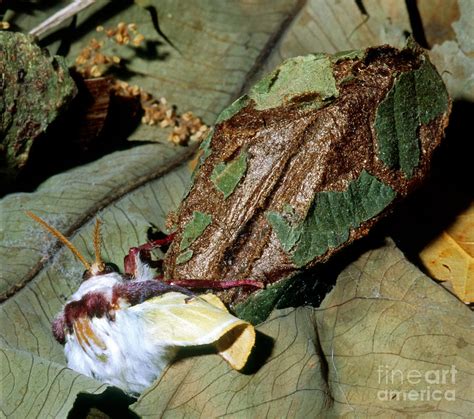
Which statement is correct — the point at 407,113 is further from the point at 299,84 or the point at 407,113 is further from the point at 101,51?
the point at 101,51

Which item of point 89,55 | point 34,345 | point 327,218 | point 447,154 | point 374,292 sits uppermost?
point 89,55

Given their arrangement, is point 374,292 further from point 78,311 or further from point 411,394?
point 78,311

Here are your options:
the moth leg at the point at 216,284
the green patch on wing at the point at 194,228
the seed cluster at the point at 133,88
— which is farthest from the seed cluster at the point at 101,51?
the moth leg at the point at 216,284

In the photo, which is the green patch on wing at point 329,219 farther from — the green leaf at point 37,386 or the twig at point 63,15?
the twig at point 63,15

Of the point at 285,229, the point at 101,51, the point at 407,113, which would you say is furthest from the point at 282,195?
the point at 101,51

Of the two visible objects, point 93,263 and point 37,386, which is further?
point 93,263

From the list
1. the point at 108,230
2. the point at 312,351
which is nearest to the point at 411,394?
the point at 312,351

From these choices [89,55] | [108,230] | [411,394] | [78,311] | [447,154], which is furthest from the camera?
[89,55]

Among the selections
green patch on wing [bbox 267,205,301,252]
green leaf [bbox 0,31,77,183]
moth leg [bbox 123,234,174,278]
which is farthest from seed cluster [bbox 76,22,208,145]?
green patch on wing [bbox 267,205,301,252]
